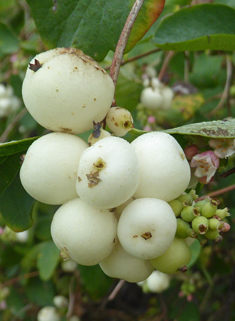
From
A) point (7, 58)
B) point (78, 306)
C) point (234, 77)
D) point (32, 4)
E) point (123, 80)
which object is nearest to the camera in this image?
point (32, 4)

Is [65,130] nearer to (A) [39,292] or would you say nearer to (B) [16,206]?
(B) [16,206]

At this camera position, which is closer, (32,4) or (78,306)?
(32,4)

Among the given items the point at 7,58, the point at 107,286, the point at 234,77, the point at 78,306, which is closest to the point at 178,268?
the point at 107,286

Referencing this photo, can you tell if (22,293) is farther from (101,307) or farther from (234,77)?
(234,77)

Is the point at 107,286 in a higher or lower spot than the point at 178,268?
lower

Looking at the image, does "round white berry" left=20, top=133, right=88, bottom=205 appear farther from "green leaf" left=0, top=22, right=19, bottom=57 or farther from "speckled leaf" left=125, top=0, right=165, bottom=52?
"green leaf" left=0, top=22, right=19, bottom=57

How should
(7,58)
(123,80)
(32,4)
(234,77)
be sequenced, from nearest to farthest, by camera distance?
(32,4) → (123,80) → (234,77) → (7,58)
